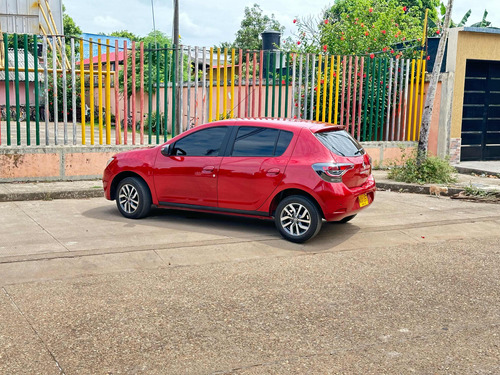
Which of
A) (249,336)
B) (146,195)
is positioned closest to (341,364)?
(249,336)

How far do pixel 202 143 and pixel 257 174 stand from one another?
1.02 meters

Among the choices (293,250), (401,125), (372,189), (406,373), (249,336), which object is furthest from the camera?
(401,125)

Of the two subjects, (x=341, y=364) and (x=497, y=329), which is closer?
(x=341, y=364)

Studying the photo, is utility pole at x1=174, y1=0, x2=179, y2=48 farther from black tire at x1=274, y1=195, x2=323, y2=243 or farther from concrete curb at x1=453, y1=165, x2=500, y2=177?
black tire at x1=274, y1=195, x2=323, y2=243

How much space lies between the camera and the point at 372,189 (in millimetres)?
7773

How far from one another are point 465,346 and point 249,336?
1.55 metres

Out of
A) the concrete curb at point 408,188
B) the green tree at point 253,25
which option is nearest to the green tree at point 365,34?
the concrete curb at point 408,188

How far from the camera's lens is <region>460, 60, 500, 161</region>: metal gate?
50.5ft

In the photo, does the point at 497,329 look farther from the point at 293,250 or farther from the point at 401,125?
the point at 401,125

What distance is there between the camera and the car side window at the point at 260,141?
7.39 metres

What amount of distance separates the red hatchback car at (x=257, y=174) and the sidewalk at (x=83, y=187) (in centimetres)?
198

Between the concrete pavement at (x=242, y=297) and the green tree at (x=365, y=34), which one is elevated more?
the green tree at (x=365, y=34)

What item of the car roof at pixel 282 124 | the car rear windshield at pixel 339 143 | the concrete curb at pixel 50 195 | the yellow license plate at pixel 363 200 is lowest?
the concrete curb at pixel 50 195

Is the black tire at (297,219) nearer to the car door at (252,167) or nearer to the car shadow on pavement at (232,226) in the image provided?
the car shadow on pavement at (232,226)
